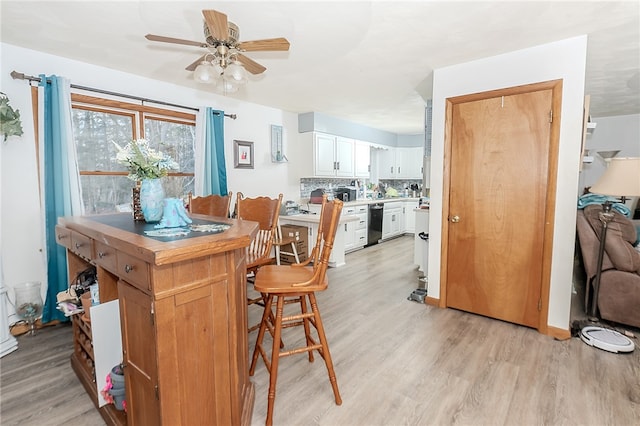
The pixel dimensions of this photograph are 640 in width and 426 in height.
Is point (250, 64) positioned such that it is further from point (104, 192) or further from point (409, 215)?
point (409, 215)

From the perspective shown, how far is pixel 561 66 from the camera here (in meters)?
2.39

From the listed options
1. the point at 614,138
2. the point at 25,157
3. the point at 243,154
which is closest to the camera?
the point at 25,157

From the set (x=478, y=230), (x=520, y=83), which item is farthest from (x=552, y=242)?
(x=520, y=83)

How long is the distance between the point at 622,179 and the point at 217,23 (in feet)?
9.36

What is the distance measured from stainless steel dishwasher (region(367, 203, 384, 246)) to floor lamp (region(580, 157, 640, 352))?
342 cm

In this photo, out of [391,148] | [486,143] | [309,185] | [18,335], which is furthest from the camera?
[391,148]

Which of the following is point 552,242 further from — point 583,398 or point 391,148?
point 391,148

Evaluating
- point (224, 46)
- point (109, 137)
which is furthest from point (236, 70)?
point (109, 137)

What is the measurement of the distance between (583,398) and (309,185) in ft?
14.3

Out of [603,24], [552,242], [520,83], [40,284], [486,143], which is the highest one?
Result: [603,24]

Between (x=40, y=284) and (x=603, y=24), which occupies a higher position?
(x=603, y=24)

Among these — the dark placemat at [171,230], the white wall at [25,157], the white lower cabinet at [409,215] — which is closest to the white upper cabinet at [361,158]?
the white lower cabinet at [409,215]

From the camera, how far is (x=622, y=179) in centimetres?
221

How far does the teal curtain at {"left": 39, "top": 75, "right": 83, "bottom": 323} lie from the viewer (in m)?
2.57
